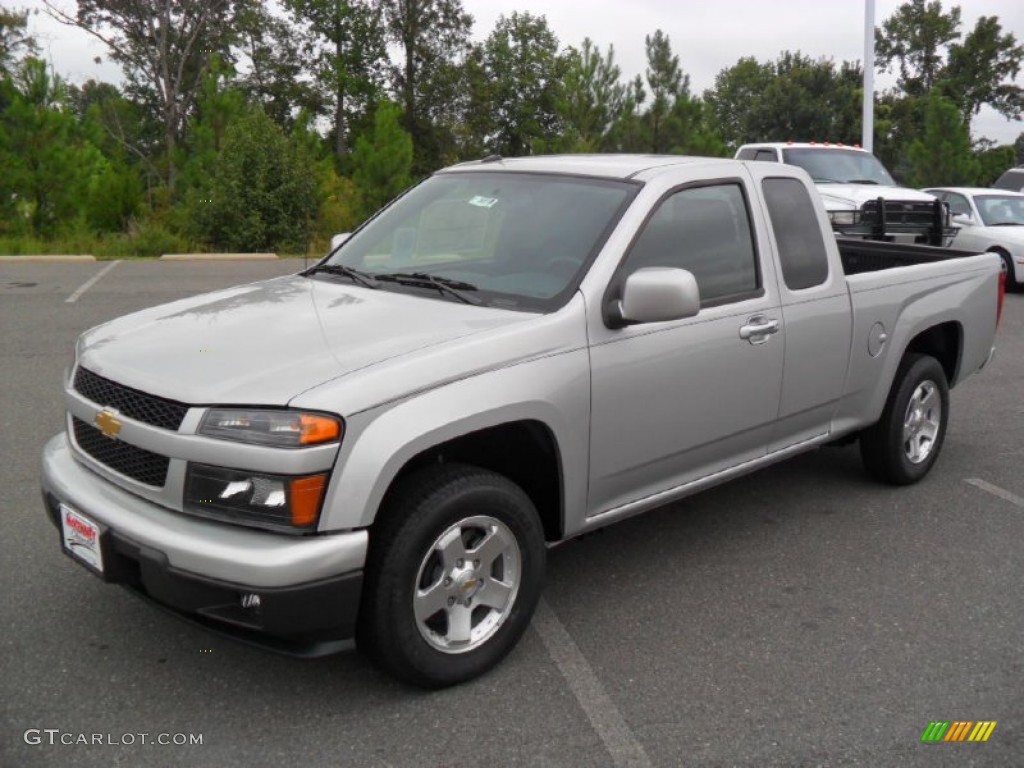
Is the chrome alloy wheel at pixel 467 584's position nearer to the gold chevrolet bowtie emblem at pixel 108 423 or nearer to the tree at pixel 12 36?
the gold chevrolet bowtie emblem at pixel 108 423

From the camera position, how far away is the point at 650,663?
12.1 feet

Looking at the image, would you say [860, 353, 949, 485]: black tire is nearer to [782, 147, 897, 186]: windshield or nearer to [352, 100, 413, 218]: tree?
[782, 147, 897, 186]: windshield

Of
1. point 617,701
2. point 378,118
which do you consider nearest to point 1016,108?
point 378,118

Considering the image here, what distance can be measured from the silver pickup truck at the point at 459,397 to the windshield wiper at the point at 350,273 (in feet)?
0.06

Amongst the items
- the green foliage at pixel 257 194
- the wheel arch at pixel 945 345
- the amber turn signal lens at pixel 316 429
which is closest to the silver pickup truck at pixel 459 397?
the amber turn signal lens at pixel 316 429

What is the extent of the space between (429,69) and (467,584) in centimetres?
4564

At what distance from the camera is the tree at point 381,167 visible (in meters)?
21.4

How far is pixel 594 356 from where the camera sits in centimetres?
372

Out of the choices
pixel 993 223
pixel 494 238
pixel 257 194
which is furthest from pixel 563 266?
pixel 257 194

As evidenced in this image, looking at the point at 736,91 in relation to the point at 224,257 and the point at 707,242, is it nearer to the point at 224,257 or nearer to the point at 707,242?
the point at 224,257

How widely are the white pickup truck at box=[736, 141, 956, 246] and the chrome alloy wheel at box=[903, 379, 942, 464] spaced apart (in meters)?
5.30

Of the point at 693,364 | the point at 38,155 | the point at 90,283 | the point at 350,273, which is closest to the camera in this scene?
A: the point at 693,364

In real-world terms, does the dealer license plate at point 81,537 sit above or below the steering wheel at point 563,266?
below

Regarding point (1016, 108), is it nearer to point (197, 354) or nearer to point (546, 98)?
point (546, 98)
